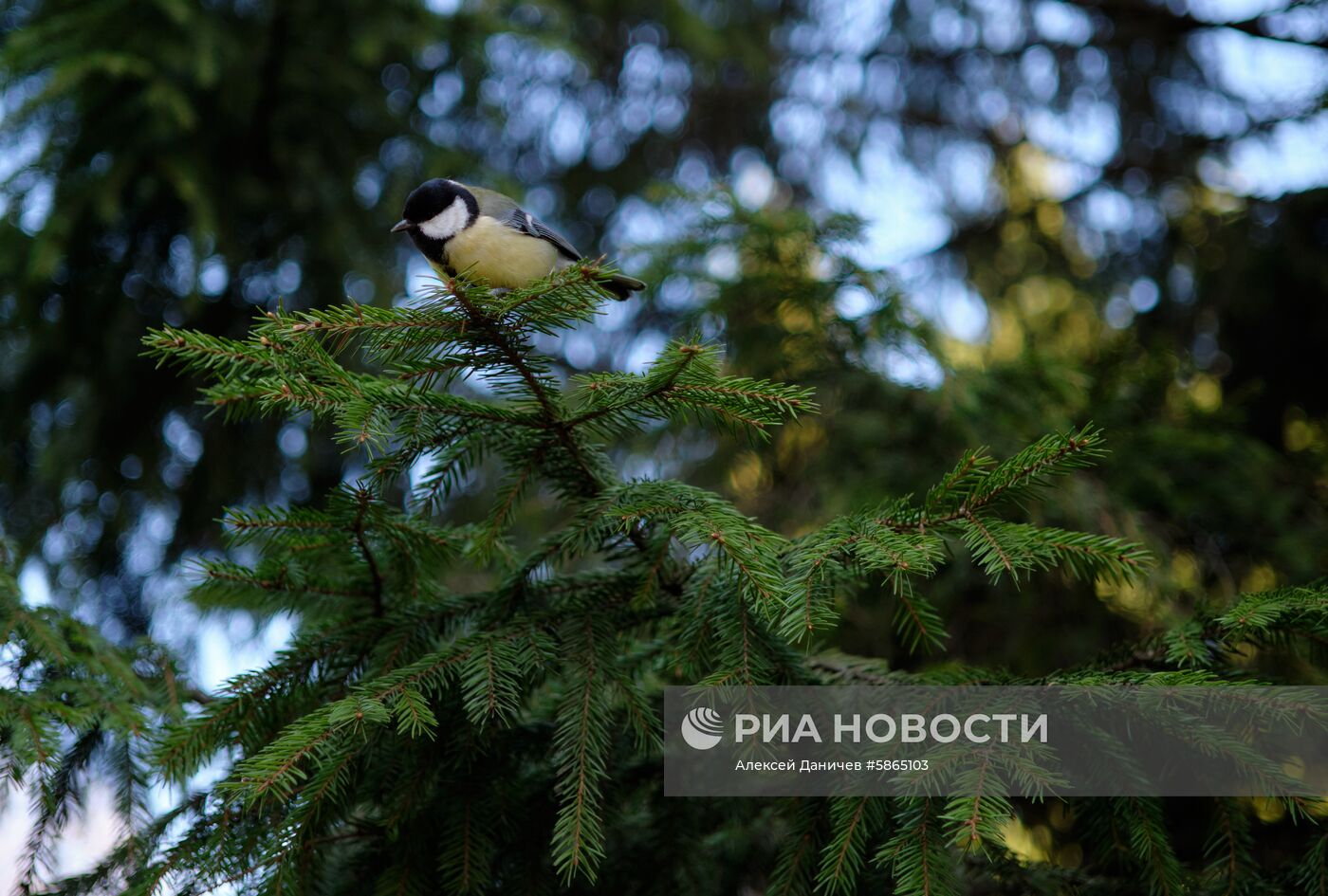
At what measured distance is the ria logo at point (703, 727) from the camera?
5.85ft

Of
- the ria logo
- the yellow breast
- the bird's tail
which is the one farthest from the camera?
the bird's tail

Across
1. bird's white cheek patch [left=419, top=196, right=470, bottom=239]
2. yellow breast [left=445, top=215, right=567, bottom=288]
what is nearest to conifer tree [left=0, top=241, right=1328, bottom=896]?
yellow breast [left=445, top=215, right=567, bottom=288]

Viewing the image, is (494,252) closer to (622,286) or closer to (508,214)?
(508,214)

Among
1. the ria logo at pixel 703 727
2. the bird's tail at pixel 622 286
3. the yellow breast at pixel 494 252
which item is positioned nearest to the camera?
the ria logo at pixel 703 727

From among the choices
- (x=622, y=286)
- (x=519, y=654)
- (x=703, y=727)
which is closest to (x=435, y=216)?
(x=622, y=286)

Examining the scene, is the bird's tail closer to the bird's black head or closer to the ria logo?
the bird's black head

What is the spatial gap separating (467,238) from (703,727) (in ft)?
4.86

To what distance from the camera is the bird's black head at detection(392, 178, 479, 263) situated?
104 inches

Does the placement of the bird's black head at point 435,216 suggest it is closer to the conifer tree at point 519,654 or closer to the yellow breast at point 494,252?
the yellow breast at point 494,252

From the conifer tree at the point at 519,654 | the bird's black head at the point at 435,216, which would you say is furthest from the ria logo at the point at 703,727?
the bird's black head at the point at 435,216

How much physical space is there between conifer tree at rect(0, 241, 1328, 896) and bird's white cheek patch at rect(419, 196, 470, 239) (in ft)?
2.89

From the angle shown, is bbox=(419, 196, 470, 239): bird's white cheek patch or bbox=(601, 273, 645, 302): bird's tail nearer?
bbox=(419, 196, 470, 239): bird's white cheek patch

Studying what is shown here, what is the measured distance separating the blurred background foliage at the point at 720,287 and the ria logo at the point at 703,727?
903 millimetres

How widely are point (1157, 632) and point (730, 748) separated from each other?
0.92 meters
